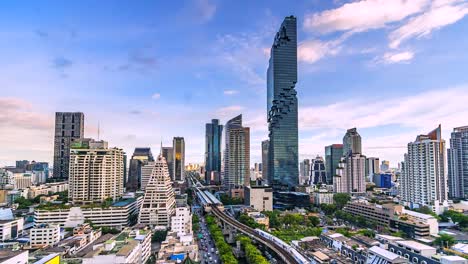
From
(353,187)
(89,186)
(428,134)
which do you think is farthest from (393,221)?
(89,186)

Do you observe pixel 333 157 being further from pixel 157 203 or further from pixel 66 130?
pixel 66 130

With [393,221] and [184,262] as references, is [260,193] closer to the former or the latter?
[393,221]

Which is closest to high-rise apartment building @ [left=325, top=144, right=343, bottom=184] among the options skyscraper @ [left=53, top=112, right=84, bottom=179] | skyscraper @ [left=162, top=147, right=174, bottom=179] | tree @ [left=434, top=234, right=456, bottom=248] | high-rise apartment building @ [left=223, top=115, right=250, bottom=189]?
high-rise apartment building @ [left=223, top=115, right=250, bottom=189]

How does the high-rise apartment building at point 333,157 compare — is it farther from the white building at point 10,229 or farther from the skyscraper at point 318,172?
the white building at point 10,229

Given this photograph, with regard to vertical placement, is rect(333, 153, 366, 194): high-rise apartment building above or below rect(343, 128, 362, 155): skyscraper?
below

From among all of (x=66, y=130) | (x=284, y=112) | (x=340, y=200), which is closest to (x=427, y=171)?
(x=340, y=200)

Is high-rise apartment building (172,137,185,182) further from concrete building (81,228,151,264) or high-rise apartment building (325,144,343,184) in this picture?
concrete building (81,228,151,264)
